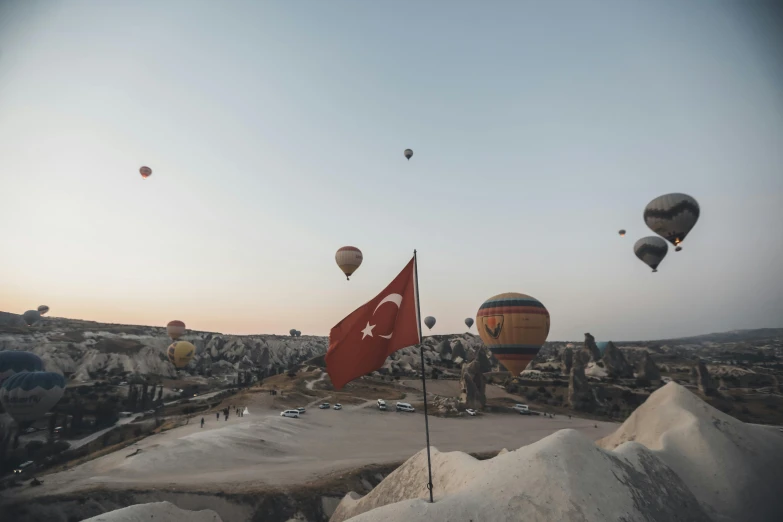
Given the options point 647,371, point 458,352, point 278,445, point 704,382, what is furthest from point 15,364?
point 647,371

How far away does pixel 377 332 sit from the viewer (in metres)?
12.5

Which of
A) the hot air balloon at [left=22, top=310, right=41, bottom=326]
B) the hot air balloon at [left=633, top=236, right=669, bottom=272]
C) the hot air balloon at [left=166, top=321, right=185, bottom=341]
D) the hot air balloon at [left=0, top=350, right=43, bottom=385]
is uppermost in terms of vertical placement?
the hot air balloon at [left=633, top=236, right=669, bottom=272]

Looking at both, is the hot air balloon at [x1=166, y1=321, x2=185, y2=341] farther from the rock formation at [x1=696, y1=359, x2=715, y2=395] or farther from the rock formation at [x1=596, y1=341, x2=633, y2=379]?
the rock formation at [x1=696, y1=359, x2=715, y2=395]

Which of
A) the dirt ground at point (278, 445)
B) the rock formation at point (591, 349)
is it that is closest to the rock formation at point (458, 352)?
the rock formation at point (591, 349)

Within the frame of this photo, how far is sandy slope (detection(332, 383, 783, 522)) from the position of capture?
9703 millimetres

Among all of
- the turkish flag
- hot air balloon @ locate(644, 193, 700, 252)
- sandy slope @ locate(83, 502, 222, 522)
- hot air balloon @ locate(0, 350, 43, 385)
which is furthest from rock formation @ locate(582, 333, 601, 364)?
hot air balloon @ locate(0, 350, 43, 385)

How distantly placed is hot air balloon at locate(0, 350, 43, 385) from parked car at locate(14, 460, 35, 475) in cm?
2743

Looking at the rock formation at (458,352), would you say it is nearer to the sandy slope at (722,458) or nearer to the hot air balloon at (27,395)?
the hot air balloon at (27,395)

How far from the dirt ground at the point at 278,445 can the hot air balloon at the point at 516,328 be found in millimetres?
11978

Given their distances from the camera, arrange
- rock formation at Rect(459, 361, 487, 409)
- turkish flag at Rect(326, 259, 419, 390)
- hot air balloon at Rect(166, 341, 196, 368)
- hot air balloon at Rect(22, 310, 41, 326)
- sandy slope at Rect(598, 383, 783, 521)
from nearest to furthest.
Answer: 1. turkish flag at Rect(326, 259, 419, 390)
2. sandy slope at Rect(598, 383, 783, 521)
3. rock formation at Rect(459, 361, 487, 409)
4. hot air balloon at Rect(166, 341, 196, 368)
5. hot air balloon at Rect(22, 310, 41, 326)

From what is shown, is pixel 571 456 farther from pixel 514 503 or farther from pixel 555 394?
pixel 555 394

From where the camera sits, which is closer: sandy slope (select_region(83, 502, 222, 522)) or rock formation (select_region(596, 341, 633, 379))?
sandy slope (select_region(83, 502, 222, 522))

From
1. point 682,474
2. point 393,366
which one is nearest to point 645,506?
point 682,474

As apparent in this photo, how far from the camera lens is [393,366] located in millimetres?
112562
